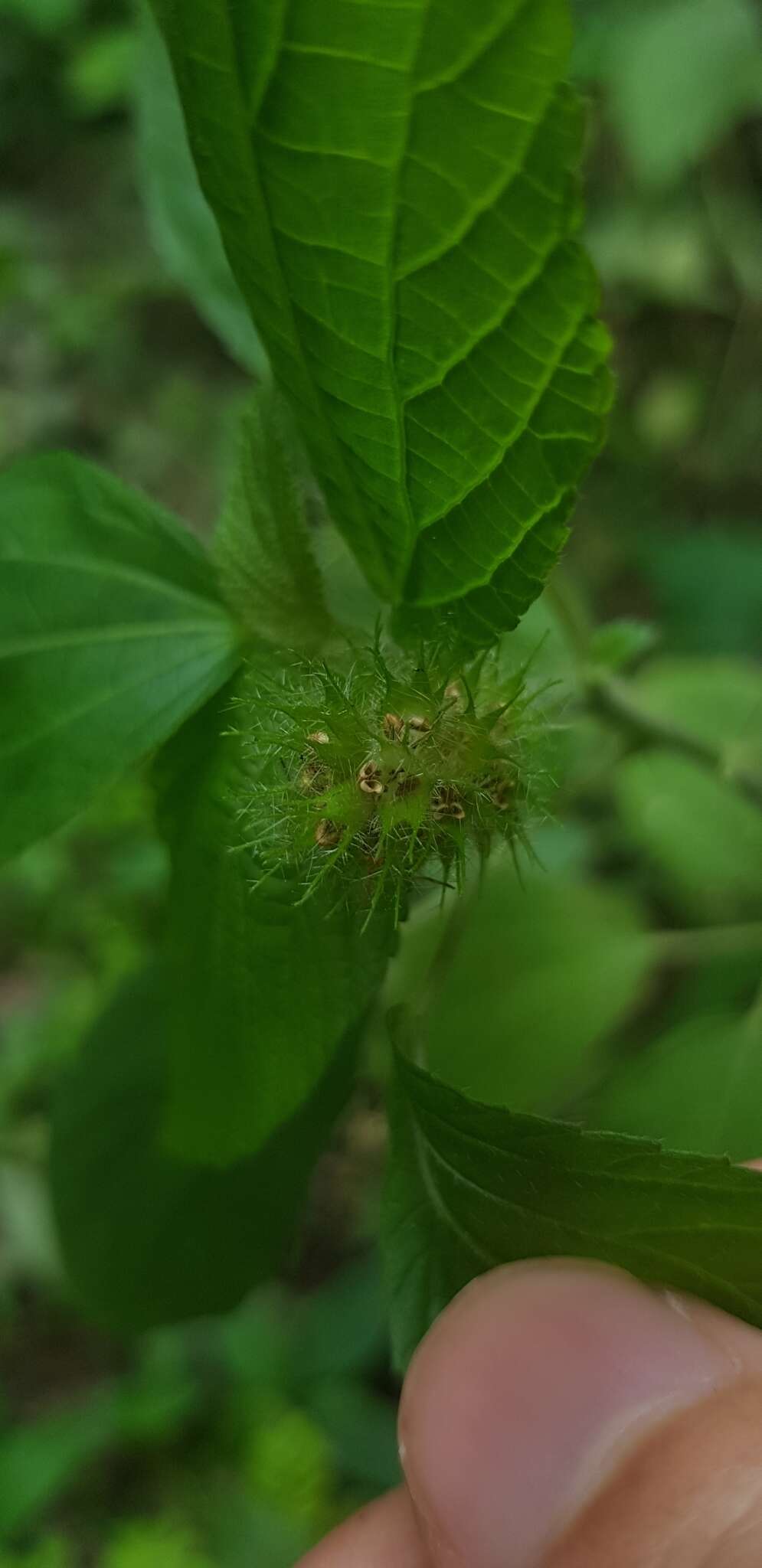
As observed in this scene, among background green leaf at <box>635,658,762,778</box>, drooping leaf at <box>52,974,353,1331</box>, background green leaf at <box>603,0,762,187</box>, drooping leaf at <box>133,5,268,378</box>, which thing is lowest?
drooping leaf at <box>52,974,353,1331</box>

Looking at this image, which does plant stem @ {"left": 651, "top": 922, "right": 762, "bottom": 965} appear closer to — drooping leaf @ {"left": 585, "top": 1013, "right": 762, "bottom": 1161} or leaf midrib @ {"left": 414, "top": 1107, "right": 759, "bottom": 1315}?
drooping leaf @ {"left": 585, "top": 1013, "right": 762, "bottom": 1161}

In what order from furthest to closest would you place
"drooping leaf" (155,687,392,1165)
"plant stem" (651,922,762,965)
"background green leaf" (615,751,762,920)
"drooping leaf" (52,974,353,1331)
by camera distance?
1. "background green leaf" (615,751,762,920)
2. "plant stem" (651,922,762,965)
3. "drooping leaf" (52,974,353,1331)
4. "drooping leaf" (155,687,392,1165)

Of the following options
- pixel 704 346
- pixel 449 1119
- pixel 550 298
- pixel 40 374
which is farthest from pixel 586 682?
pixel 40 374

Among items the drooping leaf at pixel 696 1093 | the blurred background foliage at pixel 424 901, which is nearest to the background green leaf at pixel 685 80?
the blurred background foliage at pixel 424 901

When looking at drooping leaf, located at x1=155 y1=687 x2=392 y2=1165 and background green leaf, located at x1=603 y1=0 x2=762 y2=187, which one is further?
background green leaf, located at x1=603 y1=0 x2=762 y2=187

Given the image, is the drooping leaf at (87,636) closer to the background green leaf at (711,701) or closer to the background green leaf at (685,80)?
the background green leaf at (711,701)

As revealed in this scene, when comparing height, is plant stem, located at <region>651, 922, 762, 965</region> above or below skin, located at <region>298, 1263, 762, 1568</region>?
below

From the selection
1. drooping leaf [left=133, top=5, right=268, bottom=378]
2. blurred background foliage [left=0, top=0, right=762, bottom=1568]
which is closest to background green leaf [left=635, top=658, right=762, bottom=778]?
blurred background foliage [left=0, top=0, right=762, bottom=1568]

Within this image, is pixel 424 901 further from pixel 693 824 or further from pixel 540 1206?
pixel 693 824
